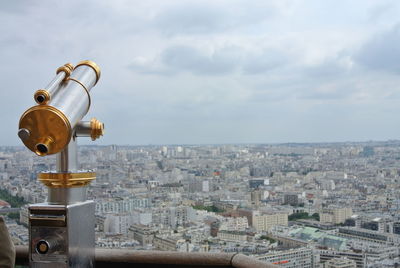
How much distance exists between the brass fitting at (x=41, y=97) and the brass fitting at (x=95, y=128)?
154 millimetres

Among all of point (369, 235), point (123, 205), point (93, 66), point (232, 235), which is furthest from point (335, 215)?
point (93, 66)

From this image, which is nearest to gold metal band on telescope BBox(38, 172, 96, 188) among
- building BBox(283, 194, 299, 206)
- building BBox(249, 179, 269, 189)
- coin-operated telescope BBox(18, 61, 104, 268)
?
coin-operated telescope BBox(18, 61, 104, 268)

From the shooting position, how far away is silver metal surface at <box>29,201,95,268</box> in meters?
1.15

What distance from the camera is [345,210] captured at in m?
2.29

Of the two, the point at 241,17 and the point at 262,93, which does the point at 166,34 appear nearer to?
the point at 241,17

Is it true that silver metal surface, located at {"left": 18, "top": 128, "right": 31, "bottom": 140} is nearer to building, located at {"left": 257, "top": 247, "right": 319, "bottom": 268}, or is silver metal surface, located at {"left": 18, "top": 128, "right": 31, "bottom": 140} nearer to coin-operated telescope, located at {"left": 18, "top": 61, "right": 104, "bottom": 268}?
coin-operated telescope, located at {"left": 18, "top": 61, "right": 104, "bottom": 268}

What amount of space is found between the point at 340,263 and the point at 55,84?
1469mm

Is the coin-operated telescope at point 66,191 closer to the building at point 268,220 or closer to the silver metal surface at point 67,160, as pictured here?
the silver metal surface at point 67,160

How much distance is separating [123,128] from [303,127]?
1.26 meters

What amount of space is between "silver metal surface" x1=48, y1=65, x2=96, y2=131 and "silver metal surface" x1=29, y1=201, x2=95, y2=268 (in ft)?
0.74

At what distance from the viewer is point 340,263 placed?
2014 millimetres

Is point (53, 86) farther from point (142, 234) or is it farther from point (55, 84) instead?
point (142, 234)

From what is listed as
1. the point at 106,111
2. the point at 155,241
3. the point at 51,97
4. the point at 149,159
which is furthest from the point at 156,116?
the point at 51,97

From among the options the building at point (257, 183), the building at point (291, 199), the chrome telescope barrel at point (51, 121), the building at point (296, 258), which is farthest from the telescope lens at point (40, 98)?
the building at point (257, 183)
